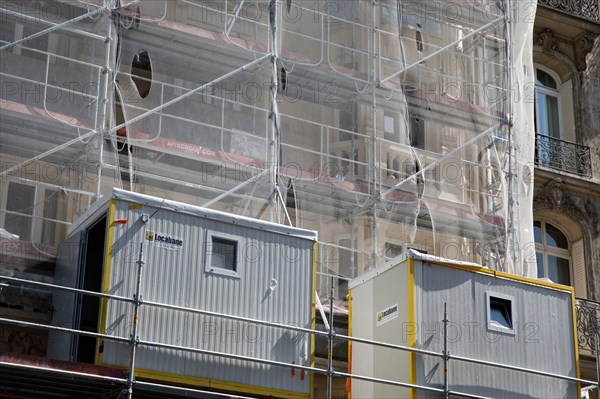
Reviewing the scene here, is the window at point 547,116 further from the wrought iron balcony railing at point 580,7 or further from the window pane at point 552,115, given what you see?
the wrought iron balcony railing at point 580,7

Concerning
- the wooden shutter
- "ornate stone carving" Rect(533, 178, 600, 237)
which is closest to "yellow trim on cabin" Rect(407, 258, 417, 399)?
"ornate stone carving" Rect(533, 178, 600, 237)

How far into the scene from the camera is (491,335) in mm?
19031

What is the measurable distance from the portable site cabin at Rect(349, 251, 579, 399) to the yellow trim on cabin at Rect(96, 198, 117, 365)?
416 centimetres

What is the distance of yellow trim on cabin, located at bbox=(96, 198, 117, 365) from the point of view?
16656 mm

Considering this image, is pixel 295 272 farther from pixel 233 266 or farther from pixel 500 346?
pixel 500 346

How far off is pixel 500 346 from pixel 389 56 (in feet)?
20.1

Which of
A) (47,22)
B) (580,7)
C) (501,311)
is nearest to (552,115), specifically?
(580,7)

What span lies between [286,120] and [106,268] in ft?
17.9

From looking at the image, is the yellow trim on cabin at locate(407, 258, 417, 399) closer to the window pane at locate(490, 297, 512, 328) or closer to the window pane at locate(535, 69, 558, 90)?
the window pane at locate(490, 297, 512, 328)

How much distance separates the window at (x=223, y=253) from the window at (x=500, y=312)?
12.5ft

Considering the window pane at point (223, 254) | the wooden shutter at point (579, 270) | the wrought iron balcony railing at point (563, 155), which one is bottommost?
the window pane at point (223, 254)

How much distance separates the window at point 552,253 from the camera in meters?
25.7

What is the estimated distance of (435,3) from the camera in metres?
23.9

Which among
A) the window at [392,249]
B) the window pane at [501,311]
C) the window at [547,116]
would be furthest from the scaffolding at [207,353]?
the window at [547,116]
